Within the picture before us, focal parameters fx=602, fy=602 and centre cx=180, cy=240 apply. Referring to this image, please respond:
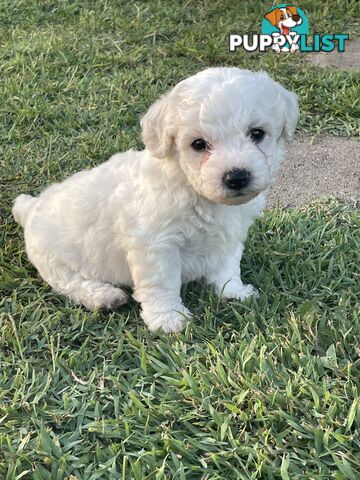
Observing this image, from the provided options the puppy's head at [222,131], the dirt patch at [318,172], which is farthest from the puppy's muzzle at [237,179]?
the dirt patch at [318,172]

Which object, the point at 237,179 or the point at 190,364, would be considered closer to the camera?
the point at 237,179

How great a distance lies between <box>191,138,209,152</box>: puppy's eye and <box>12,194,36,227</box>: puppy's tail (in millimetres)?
1480

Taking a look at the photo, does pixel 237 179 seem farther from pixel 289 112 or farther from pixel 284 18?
pixel 284 18

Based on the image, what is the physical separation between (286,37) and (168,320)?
474 centimetres

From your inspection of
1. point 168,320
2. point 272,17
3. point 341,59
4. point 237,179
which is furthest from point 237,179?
point 272,17

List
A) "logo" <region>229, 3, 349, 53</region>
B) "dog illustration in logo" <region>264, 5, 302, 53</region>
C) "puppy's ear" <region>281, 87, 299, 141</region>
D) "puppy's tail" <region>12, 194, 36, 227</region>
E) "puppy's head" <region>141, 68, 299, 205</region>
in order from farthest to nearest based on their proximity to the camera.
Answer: "dog illustration in logo" <region>264, 5, 302, 53</region> < "logo" <region>229, 3, 349, 53</region> < "puppy's tail" <region>12, 194, 36, 227</region> < "puppy's ear" <region>281, 87, 299, 141</region> < "puppy's head" <region>141, 68, 299, 205</region>

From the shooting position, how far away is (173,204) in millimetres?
2984

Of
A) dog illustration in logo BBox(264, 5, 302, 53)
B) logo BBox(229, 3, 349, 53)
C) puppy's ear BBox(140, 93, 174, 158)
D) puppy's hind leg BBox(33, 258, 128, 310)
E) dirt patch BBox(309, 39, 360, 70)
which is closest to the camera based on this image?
puppy's ear BBox(140, 93, 174, 158)

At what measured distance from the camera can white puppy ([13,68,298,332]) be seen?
2.70 metres

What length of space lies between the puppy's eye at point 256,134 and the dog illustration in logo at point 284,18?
4668mm

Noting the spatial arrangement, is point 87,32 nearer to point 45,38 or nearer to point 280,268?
point 45,38

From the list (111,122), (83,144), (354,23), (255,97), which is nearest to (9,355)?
(255,97)

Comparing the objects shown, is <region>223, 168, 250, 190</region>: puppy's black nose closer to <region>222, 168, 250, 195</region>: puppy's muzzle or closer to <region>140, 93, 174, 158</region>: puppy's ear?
<region>222, 168, 250, 195</region>: puppy's muzzle

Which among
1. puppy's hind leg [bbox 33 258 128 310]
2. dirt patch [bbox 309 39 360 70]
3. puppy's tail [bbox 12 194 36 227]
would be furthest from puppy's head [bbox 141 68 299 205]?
dirt patch [bbox 309 39 360 70]
